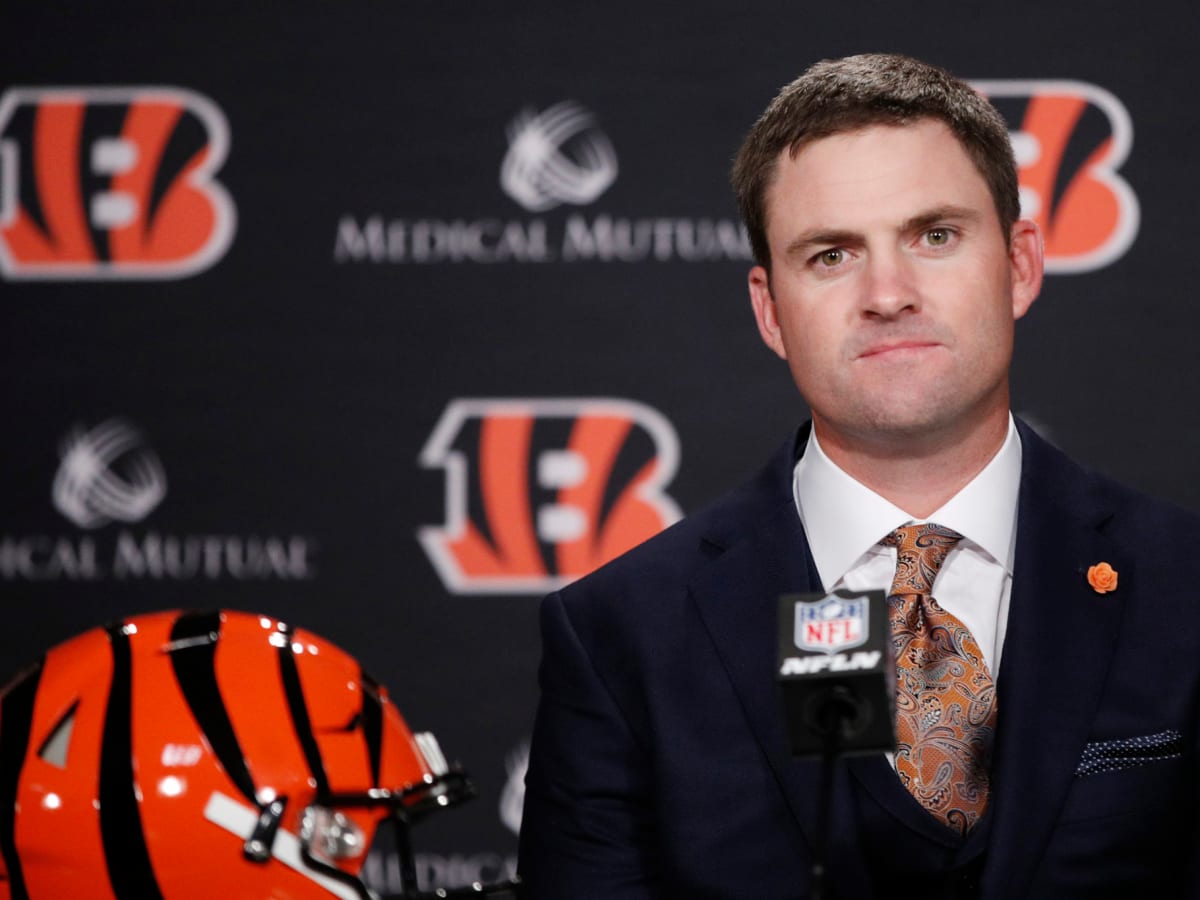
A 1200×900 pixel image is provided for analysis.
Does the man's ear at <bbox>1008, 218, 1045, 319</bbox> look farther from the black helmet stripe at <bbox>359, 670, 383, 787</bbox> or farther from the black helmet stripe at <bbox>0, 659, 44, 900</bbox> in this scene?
the black helmet stripe at <bbox>0, 659, 44, 900</bbox>

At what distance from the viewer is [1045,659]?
175 centimetres

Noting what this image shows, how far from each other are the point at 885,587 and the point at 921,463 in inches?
6.0

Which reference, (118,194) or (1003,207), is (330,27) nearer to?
(118,194)

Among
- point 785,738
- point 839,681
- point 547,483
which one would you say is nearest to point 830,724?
point 839,681

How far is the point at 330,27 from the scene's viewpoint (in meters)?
3.00

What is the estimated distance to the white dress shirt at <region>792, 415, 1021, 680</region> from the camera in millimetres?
1838

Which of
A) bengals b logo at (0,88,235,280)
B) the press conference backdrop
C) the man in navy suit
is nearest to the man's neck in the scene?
the man in navy suit

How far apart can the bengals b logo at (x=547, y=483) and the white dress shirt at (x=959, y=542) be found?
103cm

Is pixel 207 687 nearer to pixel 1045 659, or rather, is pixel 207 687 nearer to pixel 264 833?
pixel 264 833

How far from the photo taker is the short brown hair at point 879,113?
1.86 metres

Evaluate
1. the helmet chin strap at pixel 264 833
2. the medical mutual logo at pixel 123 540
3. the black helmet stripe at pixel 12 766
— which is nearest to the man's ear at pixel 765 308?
the helmet chin strap at pixel 264 833

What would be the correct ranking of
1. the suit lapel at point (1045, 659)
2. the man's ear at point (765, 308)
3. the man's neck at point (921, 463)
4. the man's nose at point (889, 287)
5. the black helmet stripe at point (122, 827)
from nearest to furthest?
1. the black helmet stripe at point (122, 827)
2. the suit lapel at point (1045, 659)
3. the man's nose at point (889, 287)
4. the man's neck at point (921, 463)
5. the man's ear at point (765, 308)

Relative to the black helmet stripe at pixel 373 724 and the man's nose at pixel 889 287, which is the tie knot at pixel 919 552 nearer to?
the man's nose at pixel 889 287

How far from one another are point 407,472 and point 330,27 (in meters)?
0.83
